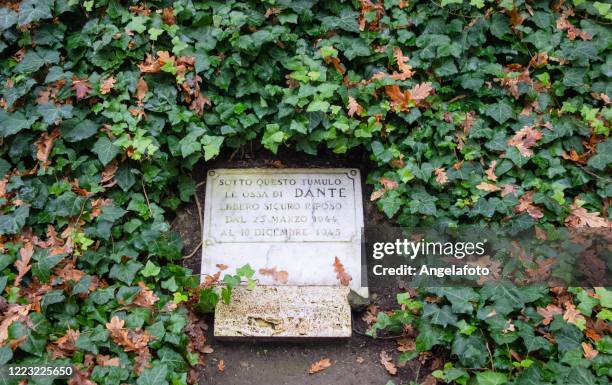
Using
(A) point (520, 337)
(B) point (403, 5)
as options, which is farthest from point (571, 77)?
(A) point (520, 337)

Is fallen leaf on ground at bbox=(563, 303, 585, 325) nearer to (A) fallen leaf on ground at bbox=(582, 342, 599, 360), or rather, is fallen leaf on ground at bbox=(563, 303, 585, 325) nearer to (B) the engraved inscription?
(A) fallen leaf on ground at bbox=(582, 342, 599, 360)

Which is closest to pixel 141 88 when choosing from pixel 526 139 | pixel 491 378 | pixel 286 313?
pixel 286 313

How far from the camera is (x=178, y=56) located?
3418 mm

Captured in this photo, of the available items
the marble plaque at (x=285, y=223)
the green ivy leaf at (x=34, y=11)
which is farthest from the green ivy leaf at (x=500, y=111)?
the green ivy leaf at (x=34, y=11)

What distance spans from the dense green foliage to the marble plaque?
0.19 meters

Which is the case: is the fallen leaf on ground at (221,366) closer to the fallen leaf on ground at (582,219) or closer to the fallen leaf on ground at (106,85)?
the fallen leaf on ground at (106,85)

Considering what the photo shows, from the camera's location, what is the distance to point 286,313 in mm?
3160

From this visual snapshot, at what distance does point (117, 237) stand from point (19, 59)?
1.31 metres

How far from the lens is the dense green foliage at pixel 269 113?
10.4ft

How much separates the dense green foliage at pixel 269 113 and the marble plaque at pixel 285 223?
190 millimetres

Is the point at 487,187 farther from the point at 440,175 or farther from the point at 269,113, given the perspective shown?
the point at 269,113

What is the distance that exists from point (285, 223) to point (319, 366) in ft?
2.82

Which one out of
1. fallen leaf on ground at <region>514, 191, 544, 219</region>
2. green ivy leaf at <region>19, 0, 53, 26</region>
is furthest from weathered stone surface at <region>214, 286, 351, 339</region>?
green ivy leaf at <region>19, 0, 53, 26</region>

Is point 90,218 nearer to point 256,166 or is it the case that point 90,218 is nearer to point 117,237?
point 117,237
